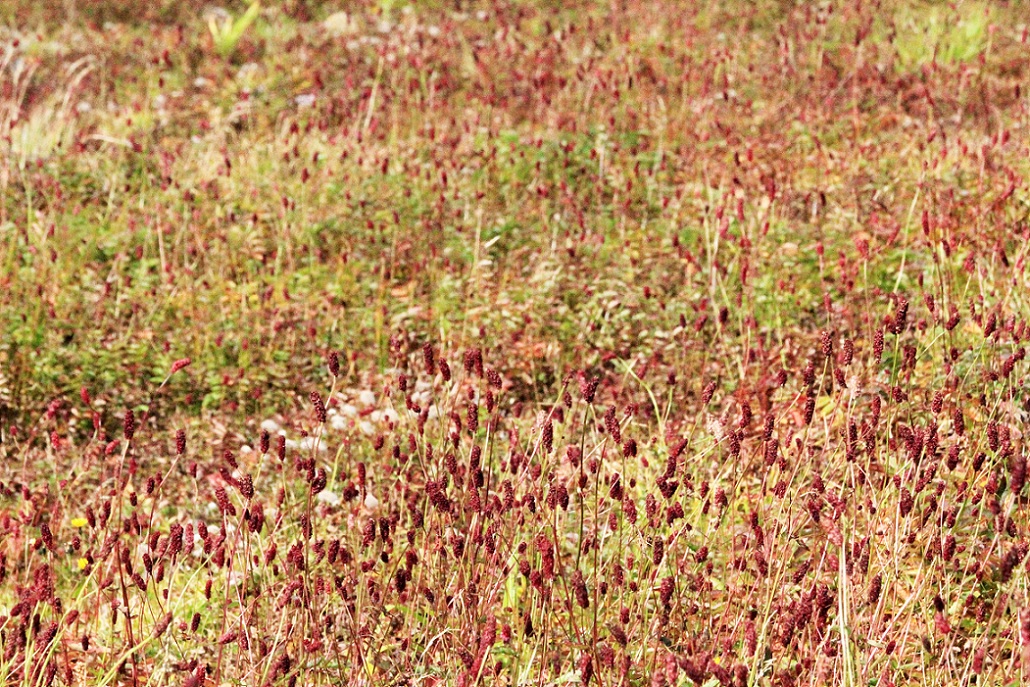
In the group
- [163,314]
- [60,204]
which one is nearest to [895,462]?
[163,314]

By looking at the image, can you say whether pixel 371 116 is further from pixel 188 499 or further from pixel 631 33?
pixel 188 499

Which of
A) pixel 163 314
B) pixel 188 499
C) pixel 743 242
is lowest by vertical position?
pixel 188 499

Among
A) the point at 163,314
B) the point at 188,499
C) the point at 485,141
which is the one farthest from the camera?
the point at 485,141

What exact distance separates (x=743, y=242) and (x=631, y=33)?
11.6 ft

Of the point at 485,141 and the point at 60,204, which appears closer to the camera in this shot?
the point at 60,204

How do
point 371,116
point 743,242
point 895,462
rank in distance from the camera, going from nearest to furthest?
point 895,462, point 743,242, point 371,116

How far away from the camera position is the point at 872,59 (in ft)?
22.9

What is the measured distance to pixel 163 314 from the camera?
16.1 ft

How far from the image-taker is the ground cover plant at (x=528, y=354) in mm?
2746

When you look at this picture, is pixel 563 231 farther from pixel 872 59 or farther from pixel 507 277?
pixel 872 59

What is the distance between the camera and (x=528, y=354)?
463 centimetres

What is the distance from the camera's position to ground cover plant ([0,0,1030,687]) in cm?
275

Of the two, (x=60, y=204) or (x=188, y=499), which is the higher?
(x=60, y=204)

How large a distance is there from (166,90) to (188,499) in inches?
174
